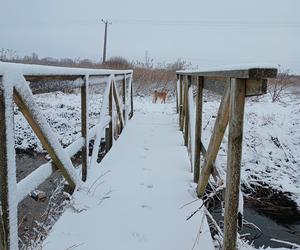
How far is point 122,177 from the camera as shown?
134 inches

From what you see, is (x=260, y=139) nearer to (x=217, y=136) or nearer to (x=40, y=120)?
(x=217, y=136)

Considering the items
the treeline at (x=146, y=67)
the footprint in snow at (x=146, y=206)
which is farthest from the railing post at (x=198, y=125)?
the treeline at (x=146, y=67)

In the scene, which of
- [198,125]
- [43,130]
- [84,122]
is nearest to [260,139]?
[198,125]

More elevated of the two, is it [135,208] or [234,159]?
[234,159]

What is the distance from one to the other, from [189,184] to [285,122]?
5951 millimetres

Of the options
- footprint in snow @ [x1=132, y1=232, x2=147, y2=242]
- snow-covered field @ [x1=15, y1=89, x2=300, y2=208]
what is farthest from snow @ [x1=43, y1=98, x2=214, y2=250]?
snow-covered field @ [x1=15, y1=89, x2=300, y2=208]

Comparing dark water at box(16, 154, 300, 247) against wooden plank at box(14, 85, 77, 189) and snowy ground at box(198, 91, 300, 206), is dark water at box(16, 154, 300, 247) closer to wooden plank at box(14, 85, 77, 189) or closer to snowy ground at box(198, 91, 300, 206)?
snowy ground at box(198, 91, 300, 206)

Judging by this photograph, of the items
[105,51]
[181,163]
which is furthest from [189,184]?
[105,51]

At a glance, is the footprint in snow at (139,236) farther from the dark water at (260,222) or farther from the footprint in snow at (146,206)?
the dark water at (260,222)

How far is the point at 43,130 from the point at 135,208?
1.01 metres

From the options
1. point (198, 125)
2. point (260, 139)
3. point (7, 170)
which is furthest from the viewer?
point (260, 139)

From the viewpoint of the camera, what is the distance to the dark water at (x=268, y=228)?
382cm

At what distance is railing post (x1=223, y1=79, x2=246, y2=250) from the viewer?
168 cm

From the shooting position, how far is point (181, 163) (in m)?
4.04
